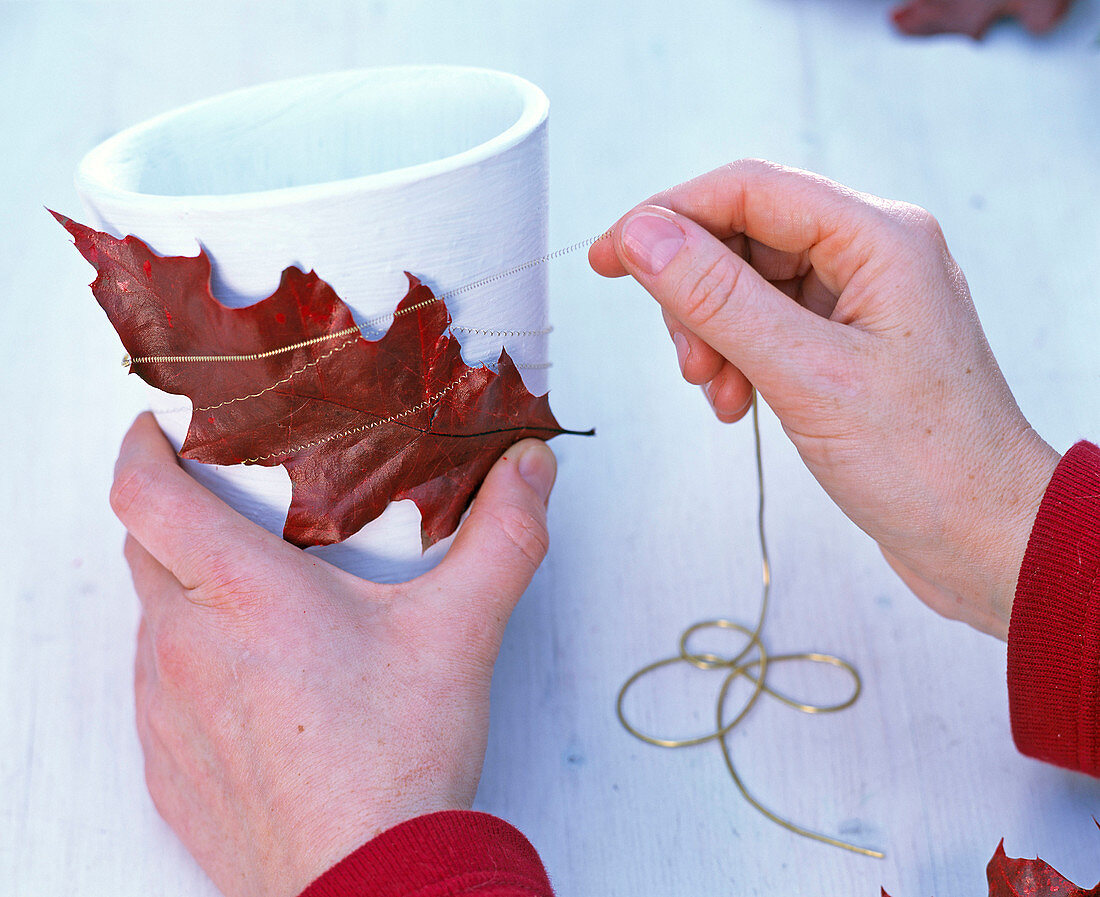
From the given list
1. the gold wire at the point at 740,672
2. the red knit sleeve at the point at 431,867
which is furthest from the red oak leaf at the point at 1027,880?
the red knit sleeve at the point at 431,867

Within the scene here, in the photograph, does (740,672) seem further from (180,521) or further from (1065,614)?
(180,521)

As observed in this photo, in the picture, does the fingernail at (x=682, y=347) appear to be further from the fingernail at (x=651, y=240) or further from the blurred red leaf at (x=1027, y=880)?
the blurred red leaf at (x=1027, y=880)

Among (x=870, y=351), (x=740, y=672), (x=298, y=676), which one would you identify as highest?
(x=870, y=351)

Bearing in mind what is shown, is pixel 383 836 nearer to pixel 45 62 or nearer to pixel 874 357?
pixel 874 357

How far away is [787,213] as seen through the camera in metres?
0.61

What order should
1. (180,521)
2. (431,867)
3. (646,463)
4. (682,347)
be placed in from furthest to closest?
(646,463)
(682,347)
(180,521)
(431,867)

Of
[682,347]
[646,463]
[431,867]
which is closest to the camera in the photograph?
[431,867]

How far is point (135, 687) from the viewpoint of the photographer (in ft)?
2.18

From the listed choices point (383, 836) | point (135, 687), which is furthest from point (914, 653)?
point (135, 687)

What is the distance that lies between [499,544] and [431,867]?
7.3 inches

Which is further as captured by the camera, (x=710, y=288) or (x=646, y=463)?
(x=646, y=463)

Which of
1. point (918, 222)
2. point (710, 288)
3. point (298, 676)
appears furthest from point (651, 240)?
point (298, 676)

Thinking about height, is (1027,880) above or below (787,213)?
below

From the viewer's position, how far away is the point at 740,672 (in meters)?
0.71
